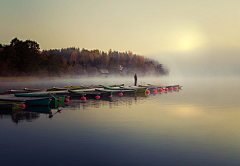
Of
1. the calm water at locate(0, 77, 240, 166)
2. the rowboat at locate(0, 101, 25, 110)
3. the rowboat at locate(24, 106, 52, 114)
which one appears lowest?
the calm water at locate(0, 77, 240, 166)

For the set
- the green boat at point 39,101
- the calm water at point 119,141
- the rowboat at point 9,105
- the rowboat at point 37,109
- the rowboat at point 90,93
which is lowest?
the calm water at point 119,141

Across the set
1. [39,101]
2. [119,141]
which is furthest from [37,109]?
[119,141]

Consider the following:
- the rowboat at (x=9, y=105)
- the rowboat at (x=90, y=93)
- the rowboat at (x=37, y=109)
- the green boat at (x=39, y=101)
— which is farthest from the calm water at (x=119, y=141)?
the rowboat at (x=90, y=93)

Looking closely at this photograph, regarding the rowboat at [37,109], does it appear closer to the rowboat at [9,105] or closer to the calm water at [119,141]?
the rowboat at [9,105]

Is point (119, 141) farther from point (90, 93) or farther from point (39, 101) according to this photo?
point (90, 93)

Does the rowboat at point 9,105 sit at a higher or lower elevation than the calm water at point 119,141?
higher

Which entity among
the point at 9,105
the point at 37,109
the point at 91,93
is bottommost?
the point at 37,109

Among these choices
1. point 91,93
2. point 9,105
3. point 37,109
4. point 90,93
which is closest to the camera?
point 9,105

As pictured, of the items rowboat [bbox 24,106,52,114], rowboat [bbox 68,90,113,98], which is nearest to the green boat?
rowboat [bbox 24,106,52,114]

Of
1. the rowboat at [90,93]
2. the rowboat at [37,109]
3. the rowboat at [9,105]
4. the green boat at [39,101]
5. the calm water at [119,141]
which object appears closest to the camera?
the calm water at [119,141]

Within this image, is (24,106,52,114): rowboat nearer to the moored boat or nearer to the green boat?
the green boat

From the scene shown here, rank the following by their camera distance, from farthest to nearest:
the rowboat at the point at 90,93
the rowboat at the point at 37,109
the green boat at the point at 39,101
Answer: the rowboat at the point at 90,93 → the green boat at the point at 39,101 → the rowboat at the point at 37,109

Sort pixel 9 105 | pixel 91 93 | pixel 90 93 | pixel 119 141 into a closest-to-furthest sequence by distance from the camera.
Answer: pixel 119 141 → pixel 9 105 → pixel 90 93 → pixel 91 93

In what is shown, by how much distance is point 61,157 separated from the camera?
12742 millimetres
